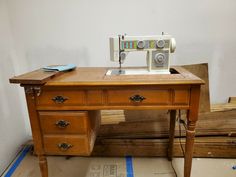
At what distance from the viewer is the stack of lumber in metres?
1.61

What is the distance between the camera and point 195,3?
5.21 feet

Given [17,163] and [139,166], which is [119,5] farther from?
[17,163]

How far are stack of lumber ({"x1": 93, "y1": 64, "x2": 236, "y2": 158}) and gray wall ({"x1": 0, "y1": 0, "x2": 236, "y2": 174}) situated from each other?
27cm

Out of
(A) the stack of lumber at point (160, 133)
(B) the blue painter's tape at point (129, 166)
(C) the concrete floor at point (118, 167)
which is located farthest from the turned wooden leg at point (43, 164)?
(B) the blue painter's tape at point (129, 166)

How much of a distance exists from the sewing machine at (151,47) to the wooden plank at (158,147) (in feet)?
2.50

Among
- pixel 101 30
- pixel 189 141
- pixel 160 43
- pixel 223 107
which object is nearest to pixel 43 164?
pixel 189 141

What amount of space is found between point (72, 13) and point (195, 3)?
1126 mm

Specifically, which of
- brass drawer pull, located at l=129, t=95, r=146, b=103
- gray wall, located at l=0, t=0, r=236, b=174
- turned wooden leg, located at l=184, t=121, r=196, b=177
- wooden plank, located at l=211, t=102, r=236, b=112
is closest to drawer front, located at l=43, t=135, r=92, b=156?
brass drawer pull, located at l=129, t=95, r=146, b=103

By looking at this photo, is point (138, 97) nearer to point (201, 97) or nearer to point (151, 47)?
point (151, 47)

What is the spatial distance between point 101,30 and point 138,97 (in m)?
0.91

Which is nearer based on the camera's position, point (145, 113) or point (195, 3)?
point (195, 3)

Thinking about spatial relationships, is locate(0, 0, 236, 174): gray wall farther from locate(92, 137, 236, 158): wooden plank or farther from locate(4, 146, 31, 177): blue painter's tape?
locate(92, 137, 236, 158): wooden plank

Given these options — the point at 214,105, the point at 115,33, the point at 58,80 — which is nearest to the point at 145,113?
the point at 214,105

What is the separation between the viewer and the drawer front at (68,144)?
1.10 m
